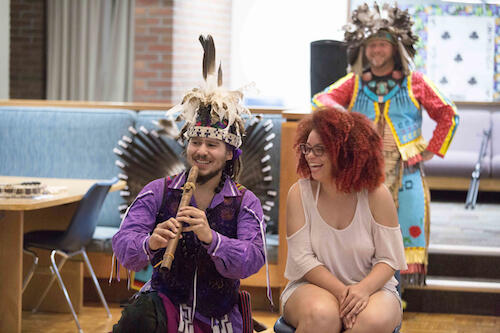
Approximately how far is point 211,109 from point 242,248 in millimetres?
434

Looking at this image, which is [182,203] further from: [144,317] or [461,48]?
[461,48]

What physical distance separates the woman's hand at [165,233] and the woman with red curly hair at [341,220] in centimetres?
47

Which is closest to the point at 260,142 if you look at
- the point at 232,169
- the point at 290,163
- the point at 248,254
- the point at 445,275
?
the point at 290,163

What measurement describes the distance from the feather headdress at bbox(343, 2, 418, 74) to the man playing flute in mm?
1620

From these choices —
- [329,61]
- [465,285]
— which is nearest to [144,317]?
[465,285]

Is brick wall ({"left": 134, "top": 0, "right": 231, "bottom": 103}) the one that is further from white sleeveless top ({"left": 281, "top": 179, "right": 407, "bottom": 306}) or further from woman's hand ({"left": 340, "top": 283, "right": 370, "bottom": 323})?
woman's hand ({"left": 340, "top": 283, "right": 370, "bottom": 323})

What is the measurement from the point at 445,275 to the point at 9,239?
95.1 inches

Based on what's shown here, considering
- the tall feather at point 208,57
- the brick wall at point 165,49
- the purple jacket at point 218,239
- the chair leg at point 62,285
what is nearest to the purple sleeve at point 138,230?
the purple jacket at point 218,239

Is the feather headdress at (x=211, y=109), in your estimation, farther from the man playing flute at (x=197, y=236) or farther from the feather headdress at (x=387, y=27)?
the feather headdress at (x=387, y=27)

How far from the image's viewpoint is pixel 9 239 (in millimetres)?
3371

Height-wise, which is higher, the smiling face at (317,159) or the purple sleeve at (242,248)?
the smiling face at (317,159)

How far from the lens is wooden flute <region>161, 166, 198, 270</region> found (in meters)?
1.82

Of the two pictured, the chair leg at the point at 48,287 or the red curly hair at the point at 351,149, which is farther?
the chair leg at the point at 48,287

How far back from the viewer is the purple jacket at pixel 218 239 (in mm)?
2021
